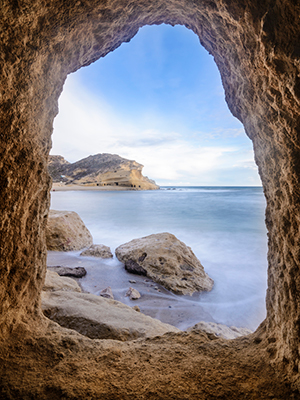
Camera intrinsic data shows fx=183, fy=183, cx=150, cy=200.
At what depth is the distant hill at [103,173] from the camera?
4478 cm

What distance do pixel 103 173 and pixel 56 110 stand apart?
45.4 meters

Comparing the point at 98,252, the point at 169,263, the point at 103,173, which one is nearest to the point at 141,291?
the point at 169,263

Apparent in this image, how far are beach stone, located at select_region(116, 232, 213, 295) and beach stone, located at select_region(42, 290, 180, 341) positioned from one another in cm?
150

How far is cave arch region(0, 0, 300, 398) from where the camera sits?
101 cm

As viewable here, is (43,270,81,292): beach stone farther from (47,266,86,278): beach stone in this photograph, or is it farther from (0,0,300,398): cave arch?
(0,0,300,398): cave arch

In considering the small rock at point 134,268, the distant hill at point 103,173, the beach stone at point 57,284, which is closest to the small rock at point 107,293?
the beach stone at point 57,284

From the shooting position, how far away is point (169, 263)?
3.93 meters

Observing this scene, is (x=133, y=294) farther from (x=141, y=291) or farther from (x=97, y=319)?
(x=97, y=319)

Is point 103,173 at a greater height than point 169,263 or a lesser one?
greater

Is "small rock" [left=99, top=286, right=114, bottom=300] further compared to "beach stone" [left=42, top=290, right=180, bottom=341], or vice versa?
"small rock" [left=99, top=286, right=114, bottom=300]

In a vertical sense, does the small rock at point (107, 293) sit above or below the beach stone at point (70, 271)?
below

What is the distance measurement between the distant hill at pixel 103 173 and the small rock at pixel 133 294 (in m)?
42.7

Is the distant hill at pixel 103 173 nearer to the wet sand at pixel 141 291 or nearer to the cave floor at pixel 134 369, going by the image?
the wet sand at pixel 141 291

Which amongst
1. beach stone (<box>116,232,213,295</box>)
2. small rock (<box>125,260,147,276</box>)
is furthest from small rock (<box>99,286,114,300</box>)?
beach stone (<box>116,232,213,295</box>)
